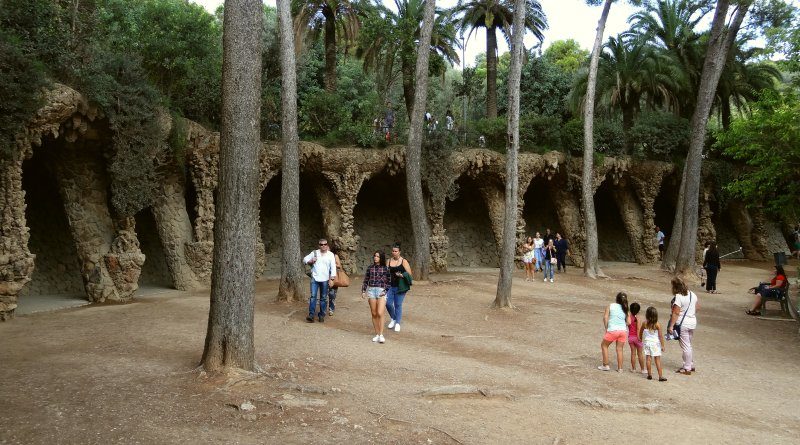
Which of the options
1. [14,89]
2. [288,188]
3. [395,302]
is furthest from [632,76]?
[14,89]

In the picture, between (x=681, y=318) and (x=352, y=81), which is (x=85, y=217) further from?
(x=352, y=81)

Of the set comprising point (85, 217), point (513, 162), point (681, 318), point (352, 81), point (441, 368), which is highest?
point (352, 81)

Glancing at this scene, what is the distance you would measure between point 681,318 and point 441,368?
3.93 meters

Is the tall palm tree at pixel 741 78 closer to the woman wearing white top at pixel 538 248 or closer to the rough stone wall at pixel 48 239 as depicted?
the woman wearing white top at pixel 538 248

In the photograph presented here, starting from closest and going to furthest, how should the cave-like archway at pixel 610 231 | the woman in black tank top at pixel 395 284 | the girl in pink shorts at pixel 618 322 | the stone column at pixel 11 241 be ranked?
the girl in pink shorts at pixel 618 322, the woman in black tank top at pixel 395 284, the stone column at pixel 11 241, the cave-like archway at pixel 610 231

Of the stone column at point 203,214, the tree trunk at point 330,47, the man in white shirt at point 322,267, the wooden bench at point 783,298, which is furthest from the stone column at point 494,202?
the man in white shirt at point 322,267

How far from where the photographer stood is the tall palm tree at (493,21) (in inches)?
1097

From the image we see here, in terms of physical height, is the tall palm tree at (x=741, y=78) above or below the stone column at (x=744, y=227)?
above

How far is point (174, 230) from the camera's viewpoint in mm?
17406

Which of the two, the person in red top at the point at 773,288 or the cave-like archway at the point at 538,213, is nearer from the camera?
the person in red top at the point at 773,288

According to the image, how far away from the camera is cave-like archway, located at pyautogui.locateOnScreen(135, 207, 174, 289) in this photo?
19094 millimetres

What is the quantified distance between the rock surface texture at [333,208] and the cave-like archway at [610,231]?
0.05 meters

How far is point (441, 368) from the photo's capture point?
9148mm

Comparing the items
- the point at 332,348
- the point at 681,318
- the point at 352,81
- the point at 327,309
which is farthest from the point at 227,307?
the point at 352,81
